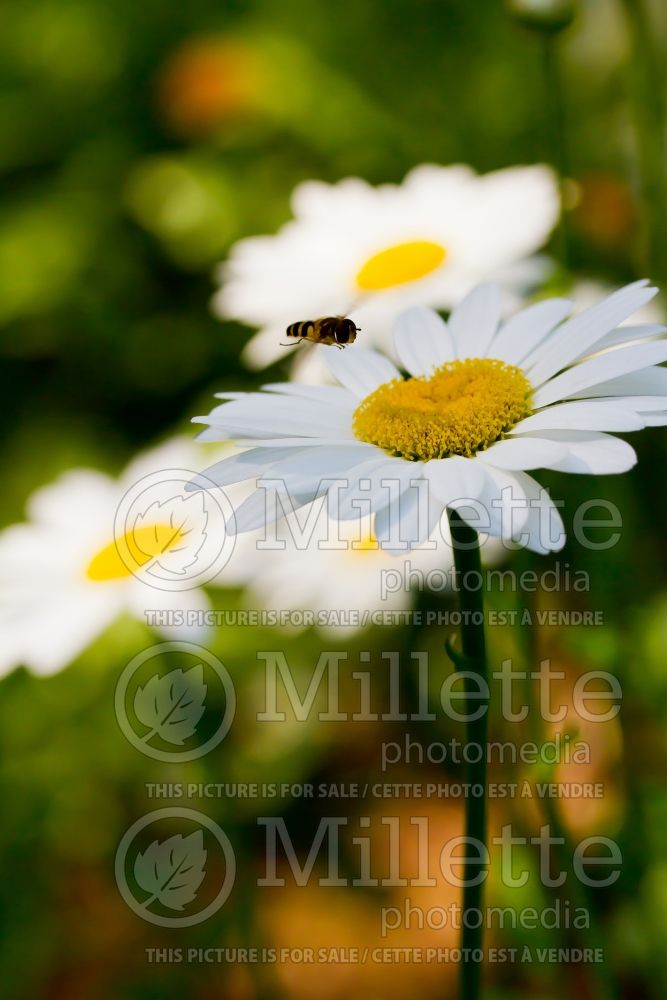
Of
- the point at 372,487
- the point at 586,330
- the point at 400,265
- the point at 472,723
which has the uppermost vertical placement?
the point at 400,265

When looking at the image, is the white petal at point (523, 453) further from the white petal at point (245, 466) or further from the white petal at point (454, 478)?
the white petal at point (245, 466)

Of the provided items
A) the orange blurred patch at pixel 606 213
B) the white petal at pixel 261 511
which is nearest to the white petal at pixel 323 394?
the white petal at pixel 261 511

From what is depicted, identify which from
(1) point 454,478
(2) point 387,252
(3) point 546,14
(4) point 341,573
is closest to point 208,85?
(2) point 387,252

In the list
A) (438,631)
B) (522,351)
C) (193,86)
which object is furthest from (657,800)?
(193,86)

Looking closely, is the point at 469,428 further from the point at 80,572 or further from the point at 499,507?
the point at 80,572

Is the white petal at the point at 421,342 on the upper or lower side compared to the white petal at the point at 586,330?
upper

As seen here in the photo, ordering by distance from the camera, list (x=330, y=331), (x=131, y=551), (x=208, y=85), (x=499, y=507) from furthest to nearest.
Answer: (x=208, y=85), (x=131, y=551), (x=330, y=331), (x=499, y=507)

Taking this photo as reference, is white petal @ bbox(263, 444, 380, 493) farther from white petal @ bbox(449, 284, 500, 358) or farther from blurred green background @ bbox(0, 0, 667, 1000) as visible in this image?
blurred green background @ bbox(0, 0, 667, 1000)
